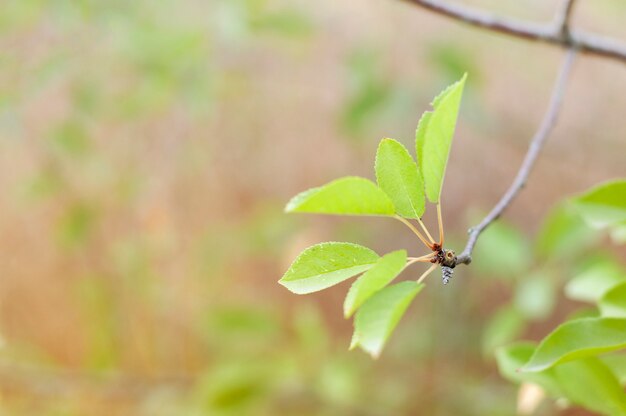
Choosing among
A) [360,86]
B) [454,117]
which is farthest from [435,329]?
[454,117]

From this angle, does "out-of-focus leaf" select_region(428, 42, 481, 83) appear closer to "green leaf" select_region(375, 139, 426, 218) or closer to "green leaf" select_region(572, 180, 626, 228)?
"green leaf" select_region(572, 180, 626, 228)

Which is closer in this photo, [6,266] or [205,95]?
[205,95]

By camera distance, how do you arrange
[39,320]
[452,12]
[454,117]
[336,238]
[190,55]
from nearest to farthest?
[454,117]
[452,12]
[190,55]
[336,238]
[39,320]

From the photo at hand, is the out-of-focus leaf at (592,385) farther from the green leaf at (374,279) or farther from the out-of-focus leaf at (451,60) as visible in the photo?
the out-of-focus leaf at (451,60)

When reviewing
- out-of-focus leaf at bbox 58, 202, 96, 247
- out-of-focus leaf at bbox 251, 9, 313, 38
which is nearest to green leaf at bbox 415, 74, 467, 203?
out-of-focus leaf at bbox 251, 9, 313, 38

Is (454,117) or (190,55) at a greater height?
(190,55)

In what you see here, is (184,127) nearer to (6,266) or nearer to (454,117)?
(6,266)

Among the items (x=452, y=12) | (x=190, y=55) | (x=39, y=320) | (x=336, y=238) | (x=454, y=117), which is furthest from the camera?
(x=39, y=320)

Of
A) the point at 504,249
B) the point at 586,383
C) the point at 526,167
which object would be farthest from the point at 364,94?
the point at 586,383

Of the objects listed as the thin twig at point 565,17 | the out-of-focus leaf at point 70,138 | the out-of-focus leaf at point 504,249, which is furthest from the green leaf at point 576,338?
the out-of-focus leaf at point 70,138
